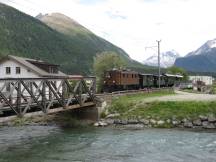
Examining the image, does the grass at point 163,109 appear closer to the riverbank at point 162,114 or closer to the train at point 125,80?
the riverbank at point 162,114

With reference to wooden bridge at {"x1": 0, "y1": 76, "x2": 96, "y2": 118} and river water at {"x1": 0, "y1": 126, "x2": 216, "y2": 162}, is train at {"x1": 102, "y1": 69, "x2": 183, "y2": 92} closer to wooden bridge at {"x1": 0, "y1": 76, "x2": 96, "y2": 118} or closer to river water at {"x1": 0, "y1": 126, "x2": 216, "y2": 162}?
wooden bridge at {"x1": 0, "y1": 76, "x2": 96, "y2": 118}

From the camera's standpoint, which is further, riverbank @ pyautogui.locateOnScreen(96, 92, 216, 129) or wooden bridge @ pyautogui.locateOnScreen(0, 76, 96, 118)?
riverbank @ pyautogui.locateOnScreen(96, 92, 216, 129)

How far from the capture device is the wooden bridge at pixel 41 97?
101ft

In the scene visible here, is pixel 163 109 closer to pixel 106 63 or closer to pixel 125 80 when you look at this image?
pixel 125 80

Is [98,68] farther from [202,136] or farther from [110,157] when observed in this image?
A: [110,157]

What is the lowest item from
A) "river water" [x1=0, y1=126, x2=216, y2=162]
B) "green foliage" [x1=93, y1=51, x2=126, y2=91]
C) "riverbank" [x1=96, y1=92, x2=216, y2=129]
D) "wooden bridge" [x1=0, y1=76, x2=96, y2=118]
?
"river water" [x1=0, y1=126, x2=216, y2=162]

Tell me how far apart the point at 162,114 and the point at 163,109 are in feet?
7.04

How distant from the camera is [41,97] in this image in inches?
1682

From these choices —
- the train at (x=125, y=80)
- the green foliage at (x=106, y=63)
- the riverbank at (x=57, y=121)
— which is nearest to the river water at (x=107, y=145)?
the riverbank at (x=57, y=121)

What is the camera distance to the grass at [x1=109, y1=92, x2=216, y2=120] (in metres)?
46.3

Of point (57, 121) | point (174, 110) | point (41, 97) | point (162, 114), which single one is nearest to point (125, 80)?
point (57, 121)

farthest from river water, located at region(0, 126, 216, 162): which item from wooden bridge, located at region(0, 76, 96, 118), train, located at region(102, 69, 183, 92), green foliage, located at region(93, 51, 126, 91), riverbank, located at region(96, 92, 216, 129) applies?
green foliage, located at region(93, 51, 126, 91)

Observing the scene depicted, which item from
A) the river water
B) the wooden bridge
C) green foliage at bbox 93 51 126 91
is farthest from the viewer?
green foliage at bbox 93 51 126 91

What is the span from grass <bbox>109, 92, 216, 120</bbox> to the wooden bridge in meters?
4.22
